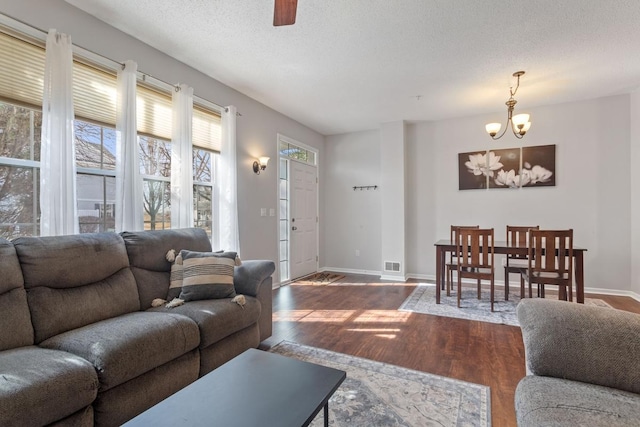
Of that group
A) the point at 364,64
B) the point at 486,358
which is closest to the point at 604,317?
the point at 486,358

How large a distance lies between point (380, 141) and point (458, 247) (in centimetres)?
259

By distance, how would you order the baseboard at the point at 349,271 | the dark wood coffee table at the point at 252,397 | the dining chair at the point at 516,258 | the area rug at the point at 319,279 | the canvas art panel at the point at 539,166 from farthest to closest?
the baseboard at the point at 349,271 < the area rug at the point at 319,279 < the canvas art panel at the point at 539,166 < the dining chair at the point at 516,258 < the dark wood coffee table at the point at 252,397

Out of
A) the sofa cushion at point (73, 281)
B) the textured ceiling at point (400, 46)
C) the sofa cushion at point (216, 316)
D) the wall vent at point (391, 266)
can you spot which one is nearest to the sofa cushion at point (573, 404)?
the sofa cushion at point (216, 316)

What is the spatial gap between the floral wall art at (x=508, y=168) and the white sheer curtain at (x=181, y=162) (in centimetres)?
406

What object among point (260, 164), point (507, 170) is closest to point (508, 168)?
point (507, 170)

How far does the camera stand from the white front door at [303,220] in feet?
16.8

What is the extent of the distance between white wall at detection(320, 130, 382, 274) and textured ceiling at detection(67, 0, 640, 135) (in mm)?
1629

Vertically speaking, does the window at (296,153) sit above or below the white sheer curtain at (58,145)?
above

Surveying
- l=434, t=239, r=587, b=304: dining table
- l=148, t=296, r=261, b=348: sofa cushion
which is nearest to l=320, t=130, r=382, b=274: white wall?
l=434, t=239, r=587, b=304: dining table

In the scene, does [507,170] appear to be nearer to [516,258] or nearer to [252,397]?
[516,258]

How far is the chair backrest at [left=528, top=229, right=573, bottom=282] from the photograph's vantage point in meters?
3.23

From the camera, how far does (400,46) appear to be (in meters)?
2.81

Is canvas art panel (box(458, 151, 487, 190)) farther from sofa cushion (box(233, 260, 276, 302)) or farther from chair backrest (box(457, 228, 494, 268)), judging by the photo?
sofa cushion (box(233, 260, 276, 302))

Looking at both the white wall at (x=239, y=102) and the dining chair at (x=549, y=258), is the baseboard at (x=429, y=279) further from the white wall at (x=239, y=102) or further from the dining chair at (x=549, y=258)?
the dining chair at (x=549, y=258)
